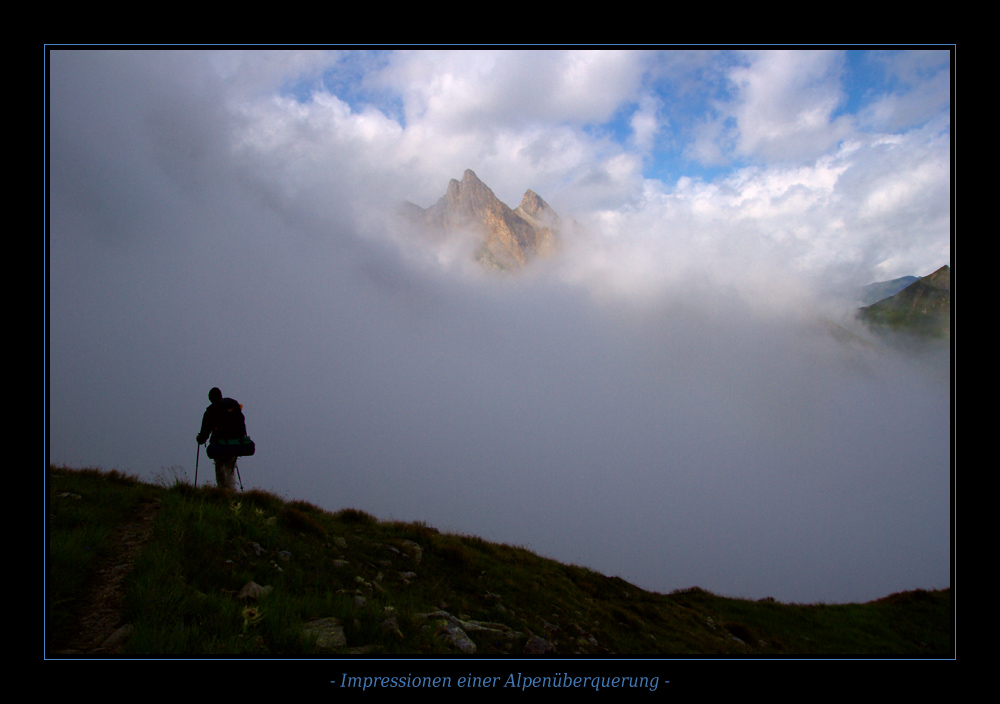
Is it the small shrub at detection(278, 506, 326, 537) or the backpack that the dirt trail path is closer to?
the small shrub at detection(278, 506, 326, 537)

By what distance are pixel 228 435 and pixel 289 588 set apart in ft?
19.0

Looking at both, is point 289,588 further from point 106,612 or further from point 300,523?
point 300,523

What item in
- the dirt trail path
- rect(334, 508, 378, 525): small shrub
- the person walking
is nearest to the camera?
the dirt trail path

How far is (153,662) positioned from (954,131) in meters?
15.3

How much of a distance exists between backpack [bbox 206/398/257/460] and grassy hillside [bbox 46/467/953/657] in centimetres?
119

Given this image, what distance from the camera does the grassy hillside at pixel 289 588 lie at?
5.46 meters

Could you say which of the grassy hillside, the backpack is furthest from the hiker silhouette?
the grassy hillside

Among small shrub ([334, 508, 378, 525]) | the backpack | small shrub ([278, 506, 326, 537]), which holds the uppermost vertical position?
the backpack

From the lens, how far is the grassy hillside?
546 cm

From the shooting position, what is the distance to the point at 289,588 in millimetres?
7000

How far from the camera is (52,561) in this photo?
6.24 meters

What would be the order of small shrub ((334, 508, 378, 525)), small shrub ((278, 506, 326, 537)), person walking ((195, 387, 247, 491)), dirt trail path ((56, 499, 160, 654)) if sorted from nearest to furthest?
dirt trail path ((56, 499, 160, 654)) → small shrub ((278, 506, 326, 537)) → person walking ((195, 387, 247, 491)) → small shrub ((334, 508, 378, 525))
